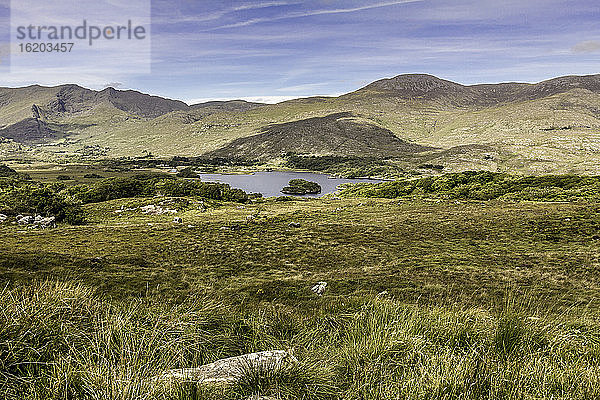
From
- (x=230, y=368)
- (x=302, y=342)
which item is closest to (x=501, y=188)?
(x=302, y=342)

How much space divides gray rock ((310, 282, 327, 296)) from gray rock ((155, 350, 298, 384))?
7366 millimetres

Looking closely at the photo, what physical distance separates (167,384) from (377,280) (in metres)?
11.1

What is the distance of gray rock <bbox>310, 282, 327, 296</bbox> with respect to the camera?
11360 mm

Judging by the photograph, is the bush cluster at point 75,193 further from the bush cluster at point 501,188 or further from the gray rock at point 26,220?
the bush cluster at point 501,188

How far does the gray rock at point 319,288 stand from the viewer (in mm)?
11360

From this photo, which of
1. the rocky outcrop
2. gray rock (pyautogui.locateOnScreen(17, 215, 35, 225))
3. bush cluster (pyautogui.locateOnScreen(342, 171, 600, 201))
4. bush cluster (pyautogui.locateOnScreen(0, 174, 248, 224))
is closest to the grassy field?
the rocky outcrop

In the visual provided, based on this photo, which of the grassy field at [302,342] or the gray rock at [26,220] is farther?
the gray rock at [26,220]

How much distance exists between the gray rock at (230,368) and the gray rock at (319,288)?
290 inches

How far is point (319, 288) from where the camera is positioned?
1166 centimetres

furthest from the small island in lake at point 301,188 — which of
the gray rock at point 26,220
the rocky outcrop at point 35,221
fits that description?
the gray rock at point 26,220

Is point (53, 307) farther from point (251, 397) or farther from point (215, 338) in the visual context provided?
point (251, 397)

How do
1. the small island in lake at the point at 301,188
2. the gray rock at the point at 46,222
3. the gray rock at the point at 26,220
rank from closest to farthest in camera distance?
the gray rock at the point at 26,220, the gray rock at the point at 46,222, the small island in lake at the point at 301,188

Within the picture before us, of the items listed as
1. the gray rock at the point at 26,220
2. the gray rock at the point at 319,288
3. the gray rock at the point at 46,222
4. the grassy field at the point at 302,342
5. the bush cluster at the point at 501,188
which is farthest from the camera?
→ the bush cluster at the point at 501,188

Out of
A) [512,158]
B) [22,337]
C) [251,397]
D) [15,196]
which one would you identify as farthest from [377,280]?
[512,158]
